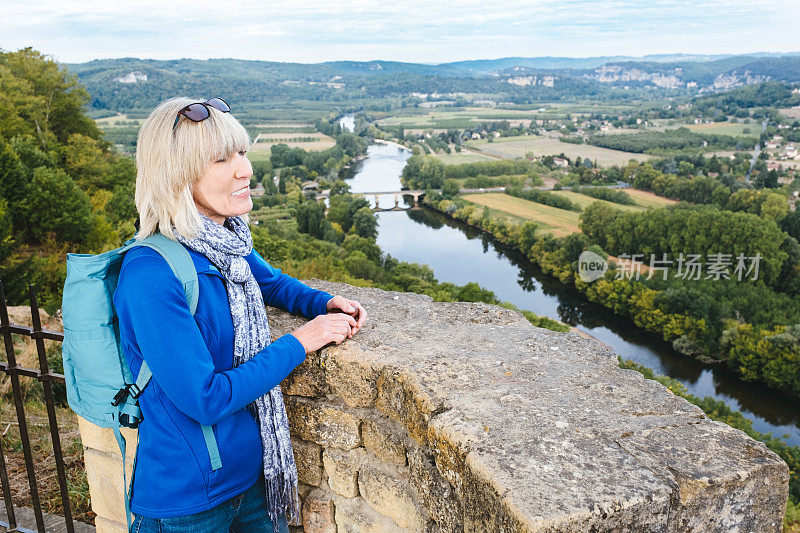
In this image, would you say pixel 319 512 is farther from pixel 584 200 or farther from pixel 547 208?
pixel 584 200

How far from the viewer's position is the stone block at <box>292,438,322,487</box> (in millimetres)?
1921

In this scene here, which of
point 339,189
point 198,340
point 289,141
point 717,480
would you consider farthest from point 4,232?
point 289,141

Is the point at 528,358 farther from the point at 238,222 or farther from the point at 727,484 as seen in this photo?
the point at 238,222

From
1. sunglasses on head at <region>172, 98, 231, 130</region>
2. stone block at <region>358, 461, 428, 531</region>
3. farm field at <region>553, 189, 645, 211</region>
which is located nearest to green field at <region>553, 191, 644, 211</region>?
farm field at <region>553, 189, 645, 211</region>

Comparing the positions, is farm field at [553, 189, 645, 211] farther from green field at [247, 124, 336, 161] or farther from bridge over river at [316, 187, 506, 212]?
green field at [247, 124, 336, 161]

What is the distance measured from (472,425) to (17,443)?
9.38 ft

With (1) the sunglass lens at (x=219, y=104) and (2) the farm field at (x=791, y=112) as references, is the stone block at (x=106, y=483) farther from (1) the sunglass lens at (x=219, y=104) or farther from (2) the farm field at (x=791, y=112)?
(2) the farm field at (x=791, y=112)

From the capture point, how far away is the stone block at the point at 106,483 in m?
2.01

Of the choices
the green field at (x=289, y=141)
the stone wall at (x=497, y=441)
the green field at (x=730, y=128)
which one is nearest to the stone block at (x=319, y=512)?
the stone wall at (x=497, y=441)

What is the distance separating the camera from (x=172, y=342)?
123cm

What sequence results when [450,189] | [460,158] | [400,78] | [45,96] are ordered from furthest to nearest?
[400,78] → [460,158] → [450,189] → [45,96]

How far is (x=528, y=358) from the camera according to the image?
6.17 ft

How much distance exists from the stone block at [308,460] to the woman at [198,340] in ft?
1.21

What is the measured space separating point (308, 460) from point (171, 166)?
1087 mm
